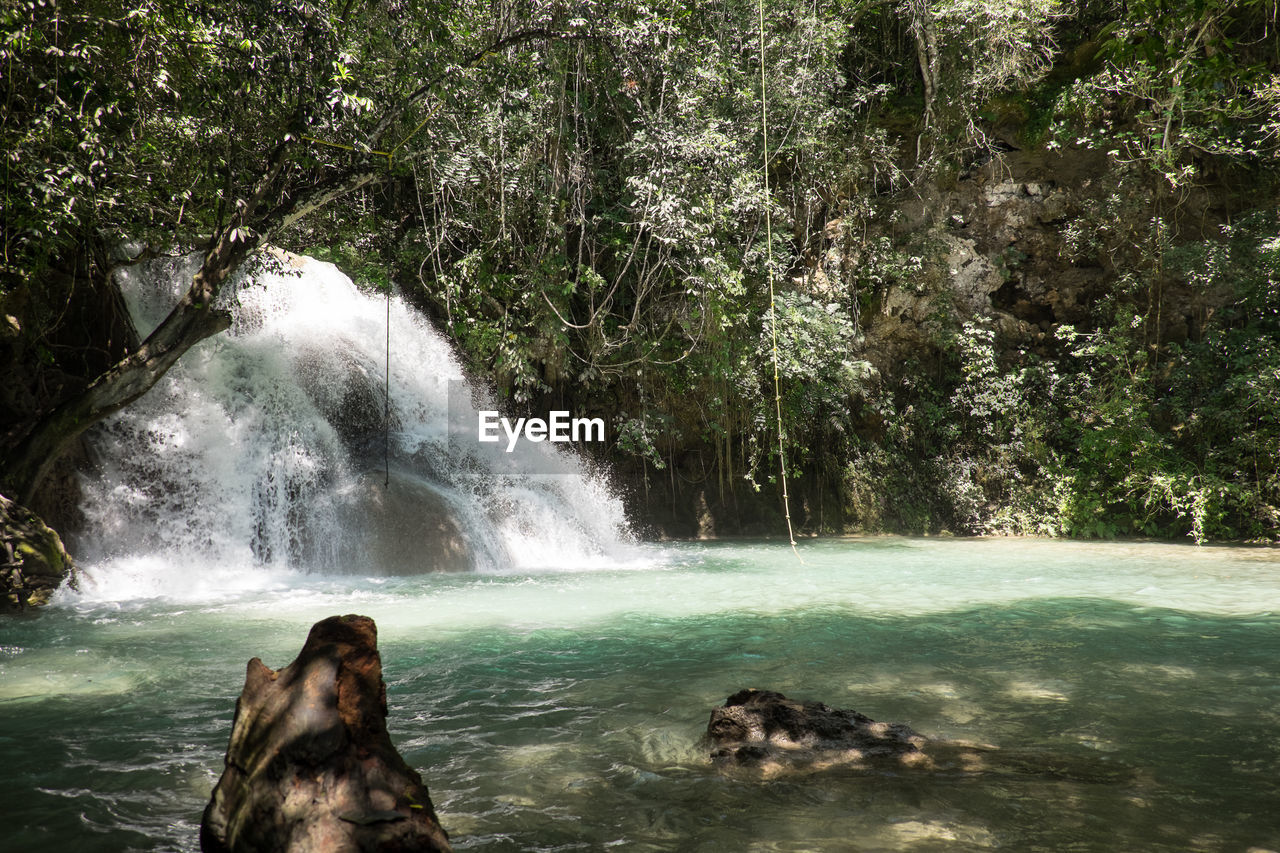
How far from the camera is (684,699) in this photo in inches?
176

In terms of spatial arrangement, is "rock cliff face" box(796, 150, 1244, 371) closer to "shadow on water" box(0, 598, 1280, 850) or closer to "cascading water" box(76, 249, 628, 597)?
"cascading water" box(76, 249, 628, 597)

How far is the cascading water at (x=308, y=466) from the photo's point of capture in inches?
373

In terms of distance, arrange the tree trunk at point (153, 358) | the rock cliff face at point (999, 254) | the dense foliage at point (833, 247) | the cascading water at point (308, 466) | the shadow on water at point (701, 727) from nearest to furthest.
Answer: the shadow on water at point (701, 727) < the tree trunk at point (153, 358) < the cascading water at point (308, 466) < the dense foliage at point (833, 247) < the rock cliff face at point (999, 254)

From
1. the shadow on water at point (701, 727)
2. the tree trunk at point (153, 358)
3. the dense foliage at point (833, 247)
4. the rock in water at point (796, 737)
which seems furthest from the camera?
the dense foliage at point (833, 247)

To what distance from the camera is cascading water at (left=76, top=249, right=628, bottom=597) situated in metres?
9.48

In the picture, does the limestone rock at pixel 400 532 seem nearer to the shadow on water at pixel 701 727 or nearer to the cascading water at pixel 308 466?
the cascading water at pixel 308 466

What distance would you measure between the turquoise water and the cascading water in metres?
0.58

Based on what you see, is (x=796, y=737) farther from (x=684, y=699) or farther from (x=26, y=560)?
(x=26, y=560)

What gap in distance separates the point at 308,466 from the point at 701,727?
8.00 m

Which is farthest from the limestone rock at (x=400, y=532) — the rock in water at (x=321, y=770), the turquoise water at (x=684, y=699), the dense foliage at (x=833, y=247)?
the rock in water at (x=321, y=770)

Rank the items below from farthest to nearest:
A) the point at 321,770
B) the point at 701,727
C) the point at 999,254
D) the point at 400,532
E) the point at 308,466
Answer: the point at 999,254
the point at 308,466
the point at 400,532
the point at 701,727
the point at 321,770

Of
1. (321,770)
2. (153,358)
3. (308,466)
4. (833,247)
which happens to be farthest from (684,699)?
(833,247)

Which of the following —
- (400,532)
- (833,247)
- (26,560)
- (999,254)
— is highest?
(833,247)

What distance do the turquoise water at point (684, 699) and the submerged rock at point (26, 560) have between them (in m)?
0.32
